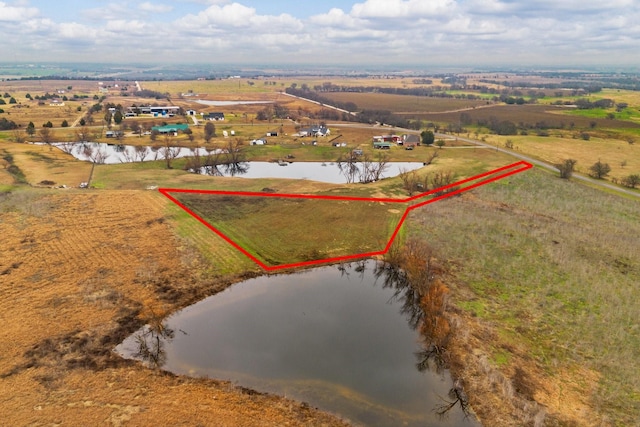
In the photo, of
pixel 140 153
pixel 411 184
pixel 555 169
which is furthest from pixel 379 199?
pixel 140 153

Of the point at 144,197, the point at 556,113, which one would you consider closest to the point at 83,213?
the point at 144,197

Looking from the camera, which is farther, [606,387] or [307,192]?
[307,192]

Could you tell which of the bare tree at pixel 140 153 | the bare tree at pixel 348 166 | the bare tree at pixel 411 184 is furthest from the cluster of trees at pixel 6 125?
the bare tree at pixel 411 184

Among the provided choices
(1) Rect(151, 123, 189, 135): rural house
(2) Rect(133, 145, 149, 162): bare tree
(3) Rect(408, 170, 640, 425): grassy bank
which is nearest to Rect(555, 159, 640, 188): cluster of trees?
(3) Rect(408, 170, 640, 425): grassy bank

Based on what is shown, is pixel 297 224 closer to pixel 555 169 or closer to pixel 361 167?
pixel 361 167

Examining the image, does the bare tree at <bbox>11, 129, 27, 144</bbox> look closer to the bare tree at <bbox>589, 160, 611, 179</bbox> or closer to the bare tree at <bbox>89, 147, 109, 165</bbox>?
the bare tree at <bbox>89, 147, 109, 165</bbox>

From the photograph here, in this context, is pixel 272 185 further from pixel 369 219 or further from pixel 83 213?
pixel 83 213

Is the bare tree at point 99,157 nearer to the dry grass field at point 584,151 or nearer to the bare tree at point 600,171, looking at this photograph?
the dry grass field at point 584,151
